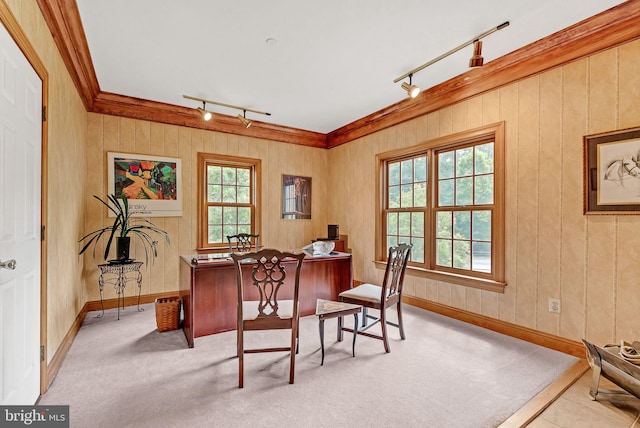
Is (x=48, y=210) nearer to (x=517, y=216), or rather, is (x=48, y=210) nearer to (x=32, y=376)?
(x=32, y=376)

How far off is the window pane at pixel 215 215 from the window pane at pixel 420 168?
2945 millimetres

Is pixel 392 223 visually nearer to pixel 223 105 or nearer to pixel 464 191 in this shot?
pixel 464 191

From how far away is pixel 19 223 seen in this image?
1698 mm

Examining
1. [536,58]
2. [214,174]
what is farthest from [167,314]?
[536,58]

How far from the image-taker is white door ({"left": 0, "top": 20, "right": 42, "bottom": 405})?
4.95 ft

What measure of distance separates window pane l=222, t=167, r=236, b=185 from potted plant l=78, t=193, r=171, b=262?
1.20 meters

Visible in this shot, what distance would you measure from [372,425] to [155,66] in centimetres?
362

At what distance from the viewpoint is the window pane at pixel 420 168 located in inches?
159

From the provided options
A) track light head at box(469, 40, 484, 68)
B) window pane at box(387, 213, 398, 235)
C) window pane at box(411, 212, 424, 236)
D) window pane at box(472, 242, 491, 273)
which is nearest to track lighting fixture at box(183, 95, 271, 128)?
window pane at box(387, 213, 398, 235)

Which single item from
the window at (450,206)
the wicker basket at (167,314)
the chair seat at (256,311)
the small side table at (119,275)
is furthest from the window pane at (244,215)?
the chair seat at (256,311)

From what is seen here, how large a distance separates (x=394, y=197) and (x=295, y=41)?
2544mm

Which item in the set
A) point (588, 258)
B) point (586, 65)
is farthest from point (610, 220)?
point (586, 65)

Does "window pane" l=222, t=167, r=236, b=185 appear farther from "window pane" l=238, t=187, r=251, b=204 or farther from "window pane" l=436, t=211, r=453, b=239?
"window pane" l=436, t=211, r=453, b=239

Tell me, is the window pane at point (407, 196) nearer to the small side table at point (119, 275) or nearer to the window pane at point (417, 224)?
the window pane at point (417, 224)
